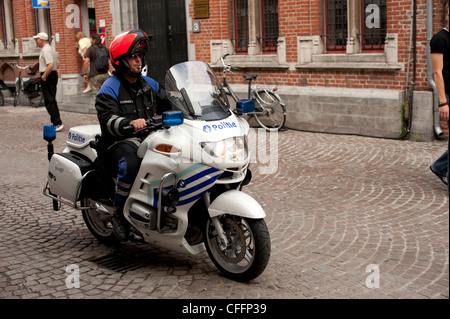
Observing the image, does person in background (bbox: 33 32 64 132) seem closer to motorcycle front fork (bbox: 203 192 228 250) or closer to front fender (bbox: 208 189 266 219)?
motorcycle front fork (bbox: 203 192 228 250)

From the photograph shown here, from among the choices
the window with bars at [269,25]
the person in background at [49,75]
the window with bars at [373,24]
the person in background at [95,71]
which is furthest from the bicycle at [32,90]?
the window with bars at [373,24]

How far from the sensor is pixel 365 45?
1112cm

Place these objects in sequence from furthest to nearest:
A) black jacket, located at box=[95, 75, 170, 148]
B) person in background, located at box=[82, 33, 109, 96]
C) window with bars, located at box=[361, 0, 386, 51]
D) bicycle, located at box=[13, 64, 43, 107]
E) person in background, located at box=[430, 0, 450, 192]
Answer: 1. bicycle, located at box=[13, 64, 43, 107]
2. person in background, located at box=[82, 33, 109, 96]
3. window with bars, located at box=[361, 0, 386, 51]
4. person in background, located at box=[430, 0, 450, 192]
5. black jacket, located at box=[95, 75, 170, 148]

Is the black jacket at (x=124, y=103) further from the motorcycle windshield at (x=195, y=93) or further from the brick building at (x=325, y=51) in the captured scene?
the brick building at (x=325, y=51)

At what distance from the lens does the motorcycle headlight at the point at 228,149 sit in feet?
14.3

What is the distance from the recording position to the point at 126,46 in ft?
15.7

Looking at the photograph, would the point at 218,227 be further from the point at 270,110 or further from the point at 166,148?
the point at 270,110

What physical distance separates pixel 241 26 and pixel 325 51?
2.37 meters

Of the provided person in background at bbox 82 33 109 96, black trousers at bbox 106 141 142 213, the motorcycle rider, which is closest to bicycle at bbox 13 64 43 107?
person in background at bbox 82 33 109 96

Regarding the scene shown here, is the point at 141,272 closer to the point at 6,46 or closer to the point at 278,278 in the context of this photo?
the point at 278,278

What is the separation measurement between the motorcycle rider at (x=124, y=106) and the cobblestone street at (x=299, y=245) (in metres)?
0.57

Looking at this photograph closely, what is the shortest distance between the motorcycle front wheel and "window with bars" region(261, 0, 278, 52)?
8.63 meters

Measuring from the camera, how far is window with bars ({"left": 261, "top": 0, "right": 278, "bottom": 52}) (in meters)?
12.6

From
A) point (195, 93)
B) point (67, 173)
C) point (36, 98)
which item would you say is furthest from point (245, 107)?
point (36, 98)
